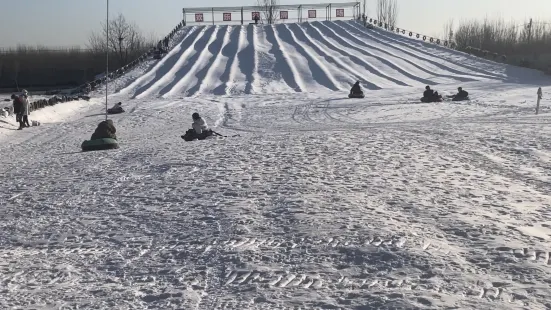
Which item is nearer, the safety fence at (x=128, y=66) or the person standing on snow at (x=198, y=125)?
the person standing on snow at (x=198, y=125)

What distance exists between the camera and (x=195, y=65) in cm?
4228

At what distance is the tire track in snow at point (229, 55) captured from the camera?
113 ft

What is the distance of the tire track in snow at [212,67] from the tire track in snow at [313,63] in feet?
16.4

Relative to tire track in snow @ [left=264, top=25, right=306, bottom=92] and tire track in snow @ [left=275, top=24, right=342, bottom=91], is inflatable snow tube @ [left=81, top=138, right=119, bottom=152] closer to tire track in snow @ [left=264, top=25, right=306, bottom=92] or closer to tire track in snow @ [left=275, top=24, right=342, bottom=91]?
tire track in snow @ [left=264, top=25, right=306, bottom=92]

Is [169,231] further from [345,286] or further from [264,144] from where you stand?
[264,144]

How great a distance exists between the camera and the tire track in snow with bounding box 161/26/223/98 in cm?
3447

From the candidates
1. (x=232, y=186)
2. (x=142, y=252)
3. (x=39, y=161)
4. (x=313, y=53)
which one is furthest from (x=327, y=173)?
(x=313, y=53)

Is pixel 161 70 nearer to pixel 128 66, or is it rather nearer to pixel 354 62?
pixel 128 66

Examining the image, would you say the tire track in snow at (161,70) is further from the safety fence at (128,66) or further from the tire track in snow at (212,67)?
the tire track in snow at (212,67)

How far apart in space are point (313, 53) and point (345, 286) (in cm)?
4126

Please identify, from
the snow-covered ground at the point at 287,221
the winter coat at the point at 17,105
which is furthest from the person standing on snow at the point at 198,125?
the winter coat at the point at 17,105

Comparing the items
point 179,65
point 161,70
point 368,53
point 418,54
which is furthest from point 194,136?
point 418,54

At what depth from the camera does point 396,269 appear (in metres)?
5.28

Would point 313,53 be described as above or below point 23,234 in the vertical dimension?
above
